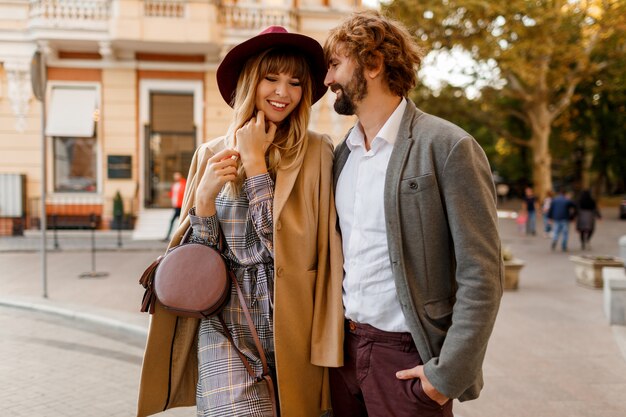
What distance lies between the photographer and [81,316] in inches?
306

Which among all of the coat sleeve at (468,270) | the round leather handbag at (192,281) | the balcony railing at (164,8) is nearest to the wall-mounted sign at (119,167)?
the balcony railing at (164,8)

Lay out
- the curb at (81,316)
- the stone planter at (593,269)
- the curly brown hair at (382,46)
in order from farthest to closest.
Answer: the stone planter at (593,269) → the curb at (81,316) → the curly brown hair at (382,46)

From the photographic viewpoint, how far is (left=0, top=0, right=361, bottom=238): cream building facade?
57.4 feet

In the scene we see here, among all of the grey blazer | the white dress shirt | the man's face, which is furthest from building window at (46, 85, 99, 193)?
the grey blazer

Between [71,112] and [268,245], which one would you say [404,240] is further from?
[71,112]

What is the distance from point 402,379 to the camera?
88.0 inches

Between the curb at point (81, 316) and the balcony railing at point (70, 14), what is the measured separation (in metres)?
11.0

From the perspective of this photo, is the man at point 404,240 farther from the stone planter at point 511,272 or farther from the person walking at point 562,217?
the person walking at point 562,217

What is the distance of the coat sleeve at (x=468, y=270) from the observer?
2.06 metres

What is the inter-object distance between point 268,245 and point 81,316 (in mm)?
6020

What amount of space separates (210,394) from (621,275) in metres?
6.83

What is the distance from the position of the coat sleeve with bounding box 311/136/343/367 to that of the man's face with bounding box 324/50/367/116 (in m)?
0.34

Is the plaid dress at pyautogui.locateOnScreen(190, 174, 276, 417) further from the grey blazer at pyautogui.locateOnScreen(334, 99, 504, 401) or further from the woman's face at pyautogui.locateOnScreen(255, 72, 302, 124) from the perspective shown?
the grey blazer at pyautogui.locateOnScreen(334, 99, 504, 401)

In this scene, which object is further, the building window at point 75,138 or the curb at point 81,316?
the building window at point 75,138
